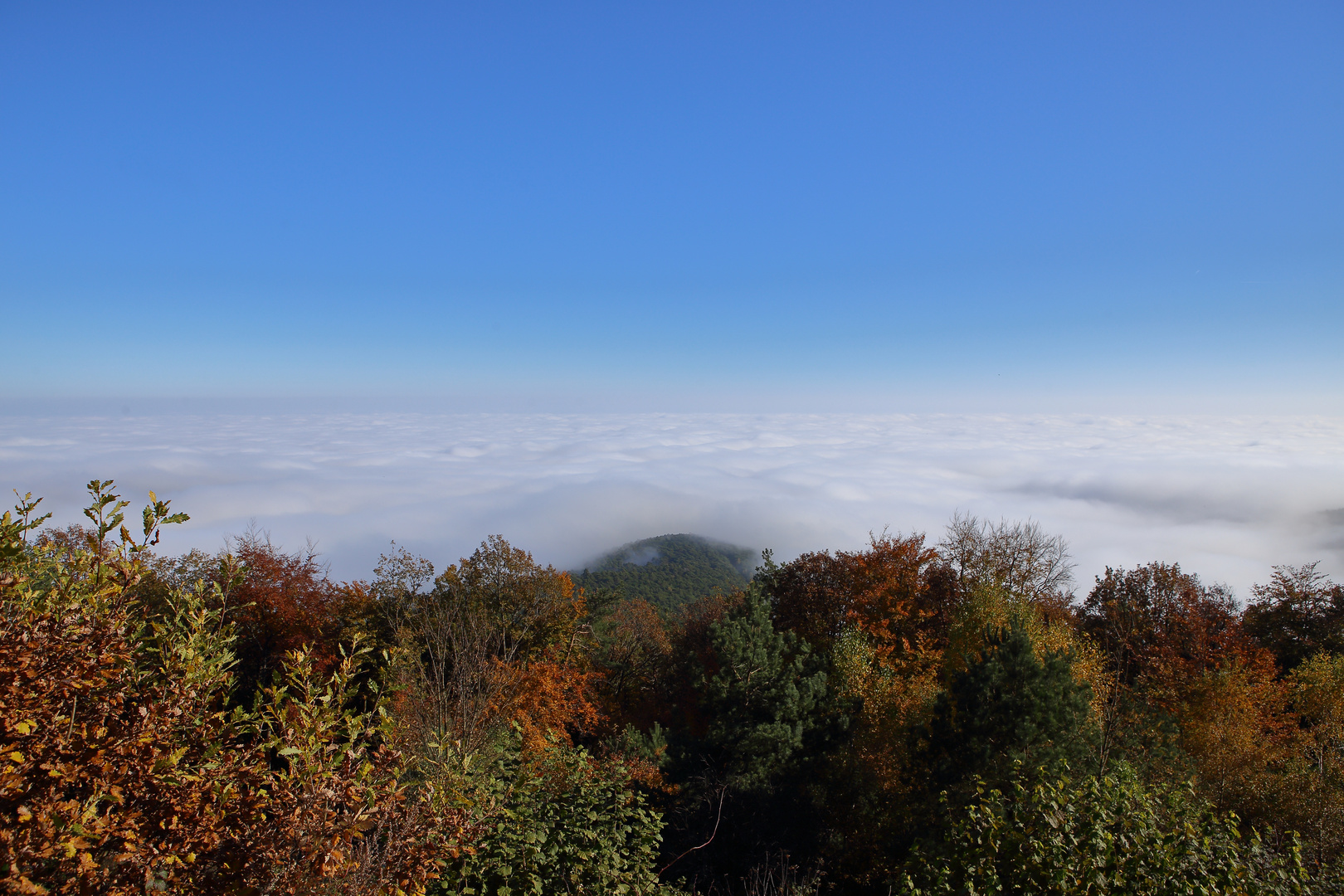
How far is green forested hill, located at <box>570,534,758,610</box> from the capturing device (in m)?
72.6

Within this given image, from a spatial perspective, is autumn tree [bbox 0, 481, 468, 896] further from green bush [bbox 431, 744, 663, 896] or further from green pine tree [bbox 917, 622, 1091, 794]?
green pine tree [bbox 917, 622, 1091, 794]

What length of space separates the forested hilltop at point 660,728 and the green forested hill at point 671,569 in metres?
32.8

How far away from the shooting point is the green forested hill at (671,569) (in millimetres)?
72562

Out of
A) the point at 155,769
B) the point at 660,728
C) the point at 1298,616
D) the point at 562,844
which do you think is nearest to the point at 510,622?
the point at 660,728

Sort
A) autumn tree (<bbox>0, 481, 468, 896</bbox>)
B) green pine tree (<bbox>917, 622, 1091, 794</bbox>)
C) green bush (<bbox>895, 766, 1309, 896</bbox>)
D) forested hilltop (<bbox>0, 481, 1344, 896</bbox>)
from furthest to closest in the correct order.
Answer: green pine tree (<bbox>917, 622, 1091, 794</bbox>) < green bush (<bbox>895, 766, 1309, 896</bbox>) < forested hilltop (<bbox>0, 481, 1344, 896</bbox>) < autumn tree (<bbox>0, 481, 468, 896</bbox>)

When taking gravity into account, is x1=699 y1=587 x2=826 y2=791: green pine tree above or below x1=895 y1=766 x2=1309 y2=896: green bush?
below

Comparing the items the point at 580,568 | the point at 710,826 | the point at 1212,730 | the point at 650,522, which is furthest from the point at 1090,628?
the point at 650,522

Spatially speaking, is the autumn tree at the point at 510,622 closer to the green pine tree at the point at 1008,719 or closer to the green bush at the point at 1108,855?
the green pine tree at the point at 1008,719

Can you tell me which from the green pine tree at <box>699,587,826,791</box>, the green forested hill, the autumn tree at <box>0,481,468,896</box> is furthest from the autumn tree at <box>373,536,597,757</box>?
the green forested hill

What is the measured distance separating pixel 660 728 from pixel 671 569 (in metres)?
70.7

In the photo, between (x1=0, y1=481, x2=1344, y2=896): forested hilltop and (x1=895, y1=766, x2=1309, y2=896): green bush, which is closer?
(x1=0, y1=481, x2=1344, y2=896): forested hilltop

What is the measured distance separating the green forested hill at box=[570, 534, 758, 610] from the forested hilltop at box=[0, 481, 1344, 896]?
32.8 meters

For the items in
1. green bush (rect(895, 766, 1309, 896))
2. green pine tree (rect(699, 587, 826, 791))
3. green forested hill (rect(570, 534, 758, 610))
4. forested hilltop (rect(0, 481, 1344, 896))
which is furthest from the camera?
green forested hill (rect(570, 534, 758, 610))

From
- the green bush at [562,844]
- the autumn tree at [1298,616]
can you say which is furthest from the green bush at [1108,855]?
the autumn tree at [1298,616]
